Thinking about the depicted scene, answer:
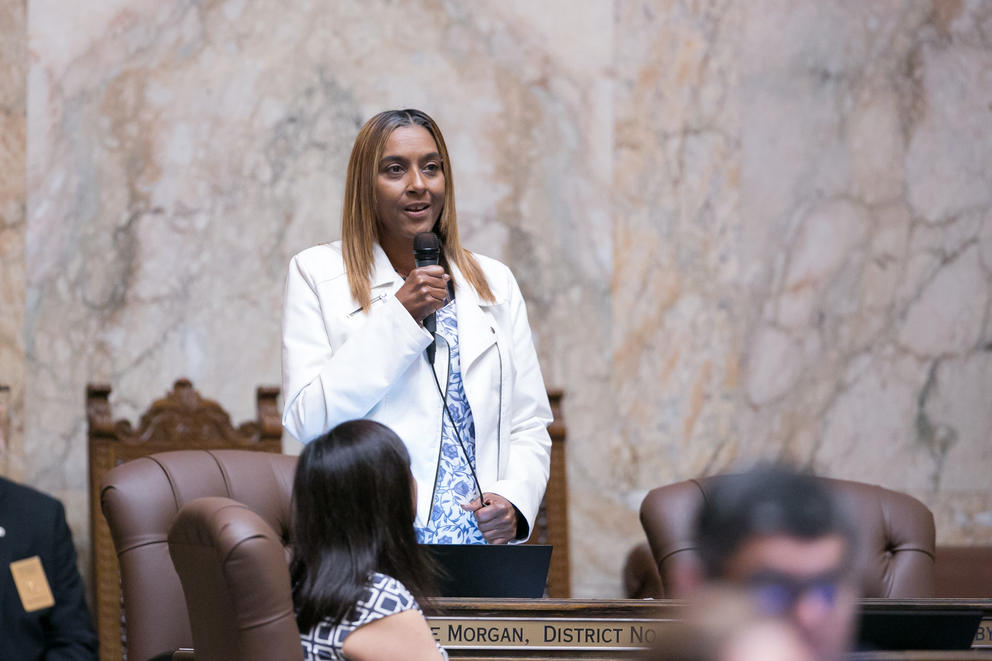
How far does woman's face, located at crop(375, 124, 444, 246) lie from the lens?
112 inches

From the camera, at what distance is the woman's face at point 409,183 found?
9.36ft

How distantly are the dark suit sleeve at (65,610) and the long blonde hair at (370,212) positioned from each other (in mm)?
1893

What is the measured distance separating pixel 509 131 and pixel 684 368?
148 centimetres

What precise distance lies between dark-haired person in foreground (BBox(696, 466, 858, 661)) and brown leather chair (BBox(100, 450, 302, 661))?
3.40 feet

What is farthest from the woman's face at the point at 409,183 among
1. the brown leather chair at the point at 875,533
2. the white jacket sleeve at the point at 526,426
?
the brown leather chair at the point at 875,533

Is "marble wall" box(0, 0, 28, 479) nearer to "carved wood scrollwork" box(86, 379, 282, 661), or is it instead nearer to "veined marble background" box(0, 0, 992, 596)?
"veined marble background" box(0, 0, 992, 596)

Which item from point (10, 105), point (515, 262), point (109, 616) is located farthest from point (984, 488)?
point (10, 105)

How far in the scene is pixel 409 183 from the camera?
2.85m

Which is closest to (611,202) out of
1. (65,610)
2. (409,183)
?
(65,610)

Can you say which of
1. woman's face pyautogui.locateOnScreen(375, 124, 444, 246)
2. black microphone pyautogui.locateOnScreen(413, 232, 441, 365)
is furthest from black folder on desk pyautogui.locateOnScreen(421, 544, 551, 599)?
woman's face pyautogui.locateOnScreen(375, 124, 444, 246)

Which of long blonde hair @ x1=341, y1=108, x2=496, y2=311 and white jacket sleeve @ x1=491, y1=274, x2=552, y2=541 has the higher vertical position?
long blonde hair @ x1=341, y1=108, x2=496, y2=311

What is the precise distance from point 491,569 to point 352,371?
0.54 meters

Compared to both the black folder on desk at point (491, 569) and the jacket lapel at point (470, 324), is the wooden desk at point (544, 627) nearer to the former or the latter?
the black folder on desk at point (491, 569)

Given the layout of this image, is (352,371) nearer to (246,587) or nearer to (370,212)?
(370,212)
